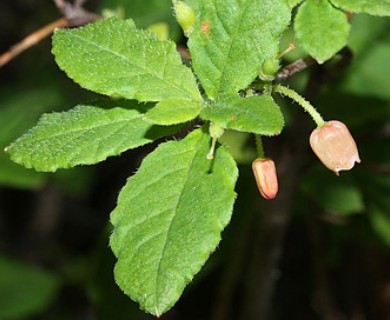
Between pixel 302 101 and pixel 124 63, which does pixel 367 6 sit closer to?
pixel 302 101

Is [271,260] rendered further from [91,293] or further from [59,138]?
[59,138]

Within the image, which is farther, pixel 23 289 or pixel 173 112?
pixel 23 289

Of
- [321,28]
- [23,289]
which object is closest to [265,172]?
[321,28]

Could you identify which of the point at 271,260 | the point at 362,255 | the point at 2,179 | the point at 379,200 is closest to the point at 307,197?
the point at 379,200

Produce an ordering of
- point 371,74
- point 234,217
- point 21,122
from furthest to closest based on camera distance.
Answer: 1. point 21,122
2. point 234,217
3. point 371,74

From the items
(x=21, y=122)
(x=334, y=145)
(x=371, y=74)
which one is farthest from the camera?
(x=21, y=122)

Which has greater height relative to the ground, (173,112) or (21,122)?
(173,112)

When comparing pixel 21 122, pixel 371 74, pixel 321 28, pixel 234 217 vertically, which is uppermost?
pixel 321 28

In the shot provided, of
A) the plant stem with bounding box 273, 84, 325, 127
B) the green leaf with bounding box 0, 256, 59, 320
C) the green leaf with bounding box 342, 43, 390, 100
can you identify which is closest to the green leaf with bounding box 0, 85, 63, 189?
the green leaf with bounding box 0, 256, 59, 320
